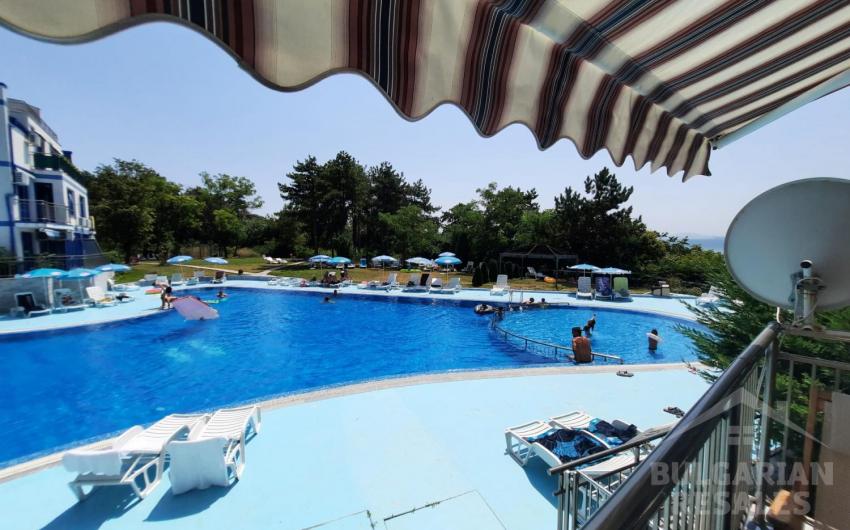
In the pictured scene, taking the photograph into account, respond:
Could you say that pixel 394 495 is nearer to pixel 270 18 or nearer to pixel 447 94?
pixel 447 94

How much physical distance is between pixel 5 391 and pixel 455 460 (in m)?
11.5

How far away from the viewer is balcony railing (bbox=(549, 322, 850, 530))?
71 cm

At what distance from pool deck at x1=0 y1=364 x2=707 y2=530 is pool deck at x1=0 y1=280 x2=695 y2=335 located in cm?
818

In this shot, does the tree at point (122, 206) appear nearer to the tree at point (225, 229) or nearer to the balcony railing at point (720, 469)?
the tree at point (225, 229)

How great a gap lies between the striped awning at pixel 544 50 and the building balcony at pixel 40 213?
27.3 metres

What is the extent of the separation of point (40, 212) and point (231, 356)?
19.3 metres

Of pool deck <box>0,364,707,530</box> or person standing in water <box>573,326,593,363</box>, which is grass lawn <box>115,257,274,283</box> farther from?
person standing in water <box>573,326,593,363</box>

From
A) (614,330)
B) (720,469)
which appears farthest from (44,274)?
(614,330)

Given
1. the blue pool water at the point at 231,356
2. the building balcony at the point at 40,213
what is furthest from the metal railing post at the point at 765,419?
the building balcony at the point at 40,213

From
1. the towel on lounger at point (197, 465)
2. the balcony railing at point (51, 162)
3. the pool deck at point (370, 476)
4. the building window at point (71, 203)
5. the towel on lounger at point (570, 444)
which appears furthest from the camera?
the building window at point (71, 203)

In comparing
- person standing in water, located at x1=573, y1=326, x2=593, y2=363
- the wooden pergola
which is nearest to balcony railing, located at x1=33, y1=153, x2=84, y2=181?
person standing in water, located at x1=573, y1=326, x2=593, y2=363

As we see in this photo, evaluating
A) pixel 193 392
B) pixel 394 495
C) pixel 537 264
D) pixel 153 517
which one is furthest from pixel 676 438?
pixel 537 264

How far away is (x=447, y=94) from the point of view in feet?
5.71

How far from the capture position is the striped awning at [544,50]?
1144 mm
